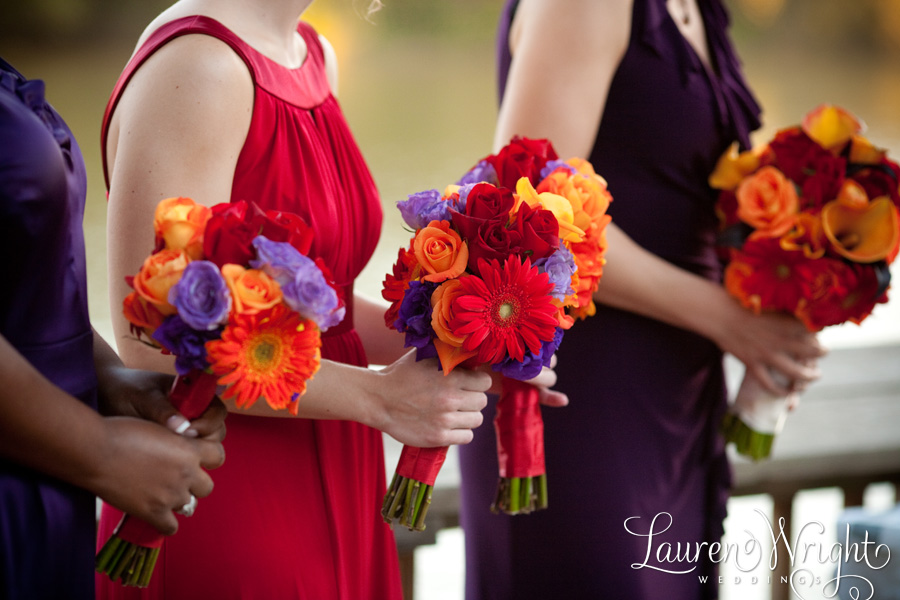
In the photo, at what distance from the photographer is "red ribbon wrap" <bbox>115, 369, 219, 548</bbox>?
0.95m

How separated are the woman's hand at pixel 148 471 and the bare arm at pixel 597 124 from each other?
2.96 ft

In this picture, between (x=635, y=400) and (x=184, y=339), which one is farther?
(x=635, y=400)

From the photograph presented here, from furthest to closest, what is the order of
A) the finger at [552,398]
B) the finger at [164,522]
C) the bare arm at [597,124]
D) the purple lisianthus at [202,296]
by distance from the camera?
the bare arm at [597,124] → the finger at [552,398] → the finger at [164,522] → the purple lisianthus at [202,296]

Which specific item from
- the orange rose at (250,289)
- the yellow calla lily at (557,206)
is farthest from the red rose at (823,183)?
the orange rose at (250,289)

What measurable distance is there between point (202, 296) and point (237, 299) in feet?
0.12

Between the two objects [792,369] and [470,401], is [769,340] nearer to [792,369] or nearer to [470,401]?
[792,369]

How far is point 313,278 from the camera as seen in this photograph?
867 mm

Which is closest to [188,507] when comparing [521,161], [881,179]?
[521,161]

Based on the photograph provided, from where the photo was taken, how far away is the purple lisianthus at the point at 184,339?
0.86 m

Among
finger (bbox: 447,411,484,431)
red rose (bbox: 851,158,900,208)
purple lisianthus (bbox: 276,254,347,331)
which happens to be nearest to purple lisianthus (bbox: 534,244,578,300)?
finger (bbox: 447,411,484,431)

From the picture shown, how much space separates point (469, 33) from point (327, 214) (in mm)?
1150

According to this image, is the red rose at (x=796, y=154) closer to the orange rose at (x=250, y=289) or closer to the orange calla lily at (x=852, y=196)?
the orange calla lily at (x=852, y=196)

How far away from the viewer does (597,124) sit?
5.09 ft

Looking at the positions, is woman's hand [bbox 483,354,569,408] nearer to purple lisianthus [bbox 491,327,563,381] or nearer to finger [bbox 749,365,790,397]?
purple lisianthus [bbox 491,327,563,381]
